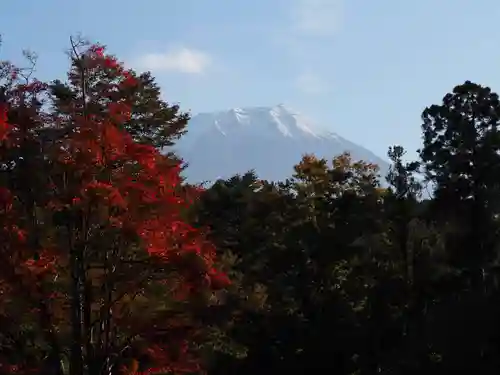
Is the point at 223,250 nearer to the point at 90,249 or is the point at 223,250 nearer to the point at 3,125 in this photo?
the point at 90,249

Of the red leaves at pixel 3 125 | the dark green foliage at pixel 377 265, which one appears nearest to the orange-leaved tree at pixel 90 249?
the red leaves at pixel 3 125

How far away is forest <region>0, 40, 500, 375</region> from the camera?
1076 cm

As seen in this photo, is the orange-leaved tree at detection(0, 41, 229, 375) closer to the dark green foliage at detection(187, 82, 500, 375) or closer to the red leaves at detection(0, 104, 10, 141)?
the red leaves at detection(0, 104, 10, 141)

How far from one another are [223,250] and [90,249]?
13204 mm

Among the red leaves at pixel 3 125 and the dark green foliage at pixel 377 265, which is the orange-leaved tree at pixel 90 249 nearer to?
the red leaves at pixel 3 125

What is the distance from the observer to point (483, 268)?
21.1 metres

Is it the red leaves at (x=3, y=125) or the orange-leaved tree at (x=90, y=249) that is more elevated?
the red leaves at (x=3, y=125)

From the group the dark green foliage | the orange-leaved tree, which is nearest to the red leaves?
the orange-leaved tree

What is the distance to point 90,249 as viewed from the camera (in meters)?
11.2

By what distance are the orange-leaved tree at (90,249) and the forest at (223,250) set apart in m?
0.03

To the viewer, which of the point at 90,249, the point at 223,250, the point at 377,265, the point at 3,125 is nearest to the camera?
the point at 3,125

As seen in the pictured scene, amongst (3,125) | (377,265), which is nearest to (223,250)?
(377,265)

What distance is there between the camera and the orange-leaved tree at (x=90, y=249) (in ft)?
34.7

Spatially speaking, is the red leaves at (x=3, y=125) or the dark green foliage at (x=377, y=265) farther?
the dark green foliage at (x=377, y=265)
